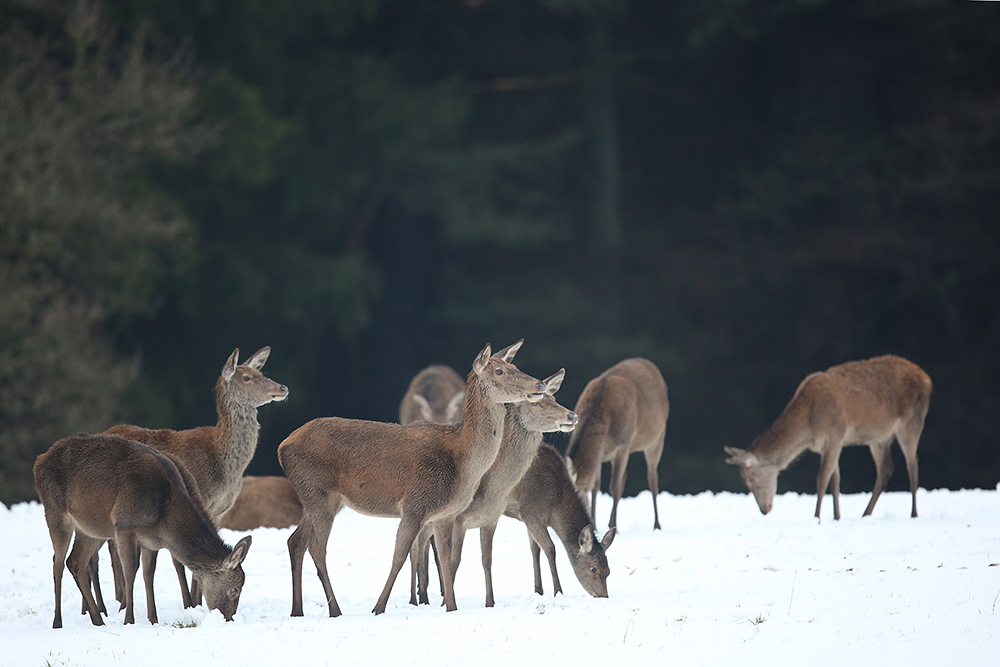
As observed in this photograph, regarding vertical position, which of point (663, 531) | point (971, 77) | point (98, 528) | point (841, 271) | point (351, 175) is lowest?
point (663, 531)

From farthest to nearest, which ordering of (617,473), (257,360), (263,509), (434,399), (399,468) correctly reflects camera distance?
(434,399) < (263,509) < (617,473) < (257,360) < (399,468)

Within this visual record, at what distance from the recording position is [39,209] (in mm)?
19266

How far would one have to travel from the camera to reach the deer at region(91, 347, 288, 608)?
933 cm

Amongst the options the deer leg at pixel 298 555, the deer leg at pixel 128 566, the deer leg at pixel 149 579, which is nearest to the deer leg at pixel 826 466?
the deer leg at pixel 298 555

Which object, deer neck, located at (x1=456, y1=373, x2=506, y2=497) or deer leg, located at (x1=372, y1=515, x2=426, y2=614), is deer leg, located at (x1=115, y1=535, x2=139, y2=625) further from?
deer neck, located at (x1=456, y1=373, x2=506, y2=497)

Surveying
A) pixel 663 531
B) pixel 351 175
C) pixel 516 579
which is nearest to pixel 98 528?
pixel 516 579

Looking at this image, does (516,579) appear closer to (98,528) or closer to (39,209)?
(98,528)

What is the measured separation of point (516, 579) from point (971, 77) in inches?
717

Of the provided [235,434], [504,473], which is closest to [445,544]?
[504,473]

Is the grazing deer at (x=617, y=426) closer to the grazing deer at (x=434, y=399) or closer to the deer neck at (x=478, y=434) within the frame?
the deer neck at (x=478, y=434)

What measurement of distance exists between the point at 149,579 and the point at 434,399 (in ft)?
25.9

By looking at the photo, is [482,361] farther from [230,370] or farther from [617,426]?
[617,426]

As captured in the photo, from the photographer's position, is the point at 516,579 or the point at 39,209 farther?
the point at 39,209

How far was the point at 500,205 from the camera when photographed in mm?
27828
